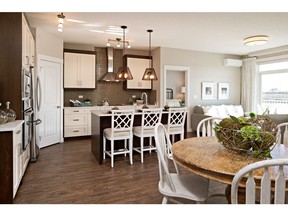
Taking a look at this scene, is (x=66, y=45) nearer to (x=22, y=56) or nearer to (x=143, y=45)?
(x=143, y=45)

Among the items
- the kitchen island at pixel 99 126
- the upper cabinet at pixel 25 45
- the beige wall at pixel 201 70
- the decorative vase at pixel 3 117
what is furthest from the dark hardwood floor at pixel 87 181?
the beige wall at pixel 201 70

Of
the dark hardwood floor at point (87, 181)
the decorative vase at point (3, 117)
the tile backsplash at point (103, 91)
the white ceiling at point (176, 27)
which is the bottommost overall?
the dark hardwood floor at point (87, 181)

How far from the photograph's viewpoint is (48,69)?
5.04 metres

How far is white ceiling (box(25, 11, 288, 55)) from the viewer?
3801mm

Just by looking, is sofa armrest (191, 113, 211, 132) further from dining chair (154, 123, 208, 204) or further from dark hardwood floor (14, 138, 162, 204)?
dining chair (154, 123, 208, 204)

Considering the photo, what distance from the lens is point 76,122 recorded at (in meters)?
5.76

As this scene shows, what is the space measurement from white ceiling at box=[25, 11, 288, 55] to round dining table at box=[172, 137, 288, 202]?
7.54 feet

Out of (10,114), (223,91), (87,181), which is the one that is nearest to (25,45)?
(10,114)

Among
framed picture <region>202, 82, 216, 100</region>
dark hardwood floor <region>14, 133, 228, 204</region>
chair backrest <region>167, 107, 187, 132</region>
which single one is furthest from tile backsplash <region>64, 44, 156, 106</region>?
chair backrest <region>167, 107, 187, 132</region>

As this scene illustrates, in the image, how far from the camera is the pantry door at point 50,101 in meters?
4.83

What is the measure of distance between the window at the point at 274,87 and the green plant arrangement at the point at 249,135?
532cm

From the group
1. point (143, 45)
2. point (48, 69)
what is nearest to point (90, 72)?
point (48, 69)

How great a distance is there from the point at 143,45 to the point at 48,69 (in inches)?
106

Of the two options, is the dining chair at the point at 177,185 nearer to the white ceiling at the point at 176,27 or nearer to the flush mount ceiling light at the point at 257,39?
the white ceiling at the point at 176,27
